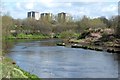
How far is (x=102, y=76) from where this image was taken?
15.9 meters

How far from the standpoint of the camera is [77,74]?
16297 millimetres

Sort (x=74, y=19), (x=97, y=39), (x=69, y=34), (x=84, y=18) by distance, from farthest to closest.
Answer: (x=74, y=19)
(x=84, y=18)
(x=69, y=34)
(x=97, y=39)

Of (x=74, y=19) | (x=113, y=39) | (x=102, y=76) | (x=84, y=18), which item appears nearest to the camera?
(x=102, y=76)

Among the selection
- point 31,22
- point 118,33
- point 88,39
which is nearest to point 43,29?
point 31,22

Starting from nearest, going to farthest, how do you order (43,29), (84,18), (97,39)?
(97,39), (43,29), (84,18)

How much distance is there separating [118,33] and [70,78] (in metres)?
29.4

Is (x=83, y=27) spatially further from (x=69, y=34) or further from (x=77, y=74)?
(x=77, y=74)

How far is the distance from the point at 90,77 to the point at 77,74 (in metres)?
1.21

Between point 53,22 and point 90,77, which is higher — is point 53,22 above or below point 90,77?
above

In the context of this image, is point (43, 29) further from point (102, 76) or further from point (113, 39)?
point (102, 76)

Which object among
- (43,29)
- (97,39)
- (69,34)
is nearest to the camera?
(97,39)

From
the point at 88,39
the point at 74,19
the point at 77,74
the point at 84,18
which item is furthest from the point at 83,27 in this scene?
the point at 77,74

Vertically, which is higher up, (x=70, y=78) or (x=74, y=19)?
(x=74, y=19)

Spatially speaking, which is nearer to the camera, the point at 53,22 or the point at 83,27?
the point at 83,27
